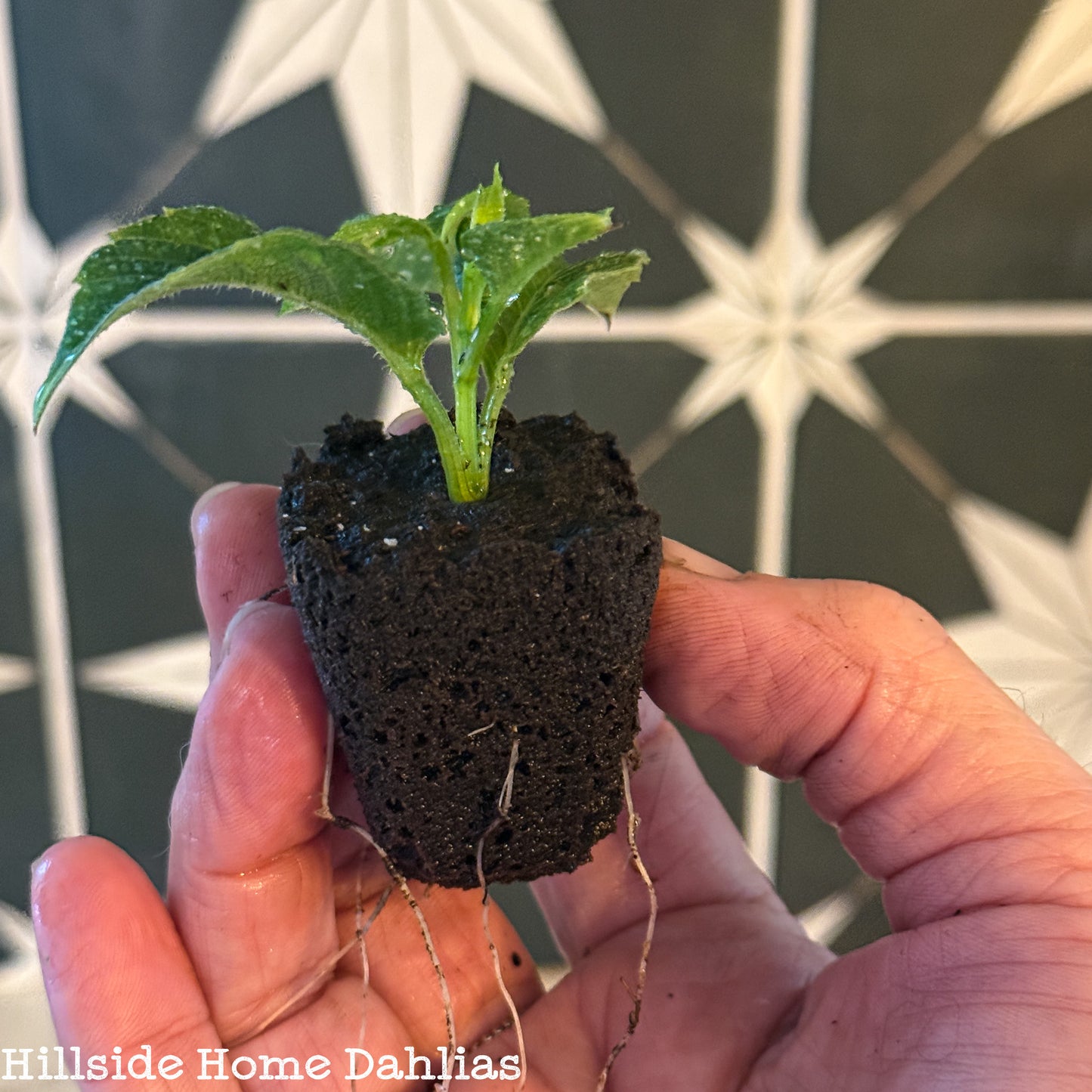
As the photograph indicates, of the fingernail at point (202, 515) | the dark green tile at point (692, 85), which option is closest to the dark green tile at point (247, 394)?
the fingernail at point (202, 515)

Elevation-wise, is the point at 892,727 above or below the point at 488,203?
below

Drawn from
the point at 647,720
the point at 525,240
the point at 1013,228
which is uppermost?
the point at 1013,228

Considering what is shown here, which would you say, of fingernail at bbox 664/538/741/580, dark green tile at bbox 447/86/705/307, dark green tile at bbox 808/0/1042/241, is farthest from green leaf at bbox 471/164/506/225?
dark green tile at bbox 808/0/1042/241

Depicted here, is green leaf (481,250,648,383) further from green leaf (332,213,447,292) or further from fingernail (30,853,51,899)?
fingernail (30,853,51,899)

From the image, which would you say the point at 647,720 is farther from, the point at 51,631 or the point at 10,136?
the point at 10,136

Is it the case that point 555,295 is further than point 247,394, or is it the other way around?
point 247,394

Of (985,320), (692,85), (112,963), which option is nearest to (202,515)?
(112,963)
